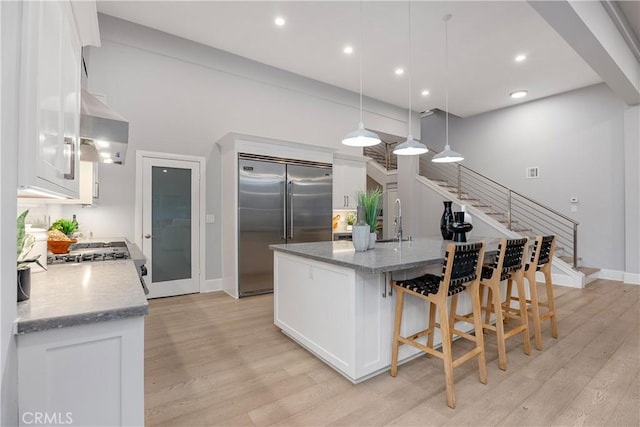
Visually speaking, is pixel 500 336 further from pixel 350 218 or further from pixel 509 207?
pixel 509 207

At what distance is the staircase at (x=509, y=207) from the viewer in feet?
19.1

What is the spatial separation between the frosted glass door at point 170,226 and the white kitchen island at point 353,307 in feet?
8.13

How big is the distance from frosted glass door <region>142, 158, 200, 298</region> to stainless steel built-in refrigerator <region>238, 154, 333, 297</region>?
0.80 meters

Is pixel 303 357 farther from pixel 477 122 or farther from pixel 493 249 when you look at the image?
pixel 477 122

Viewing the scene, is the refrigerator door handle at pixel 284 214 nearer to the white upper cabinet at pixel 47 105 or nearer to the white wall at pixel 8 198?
the white upper cabinet at pixel 47 105

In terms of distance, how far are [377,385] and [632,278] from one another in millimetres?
5872

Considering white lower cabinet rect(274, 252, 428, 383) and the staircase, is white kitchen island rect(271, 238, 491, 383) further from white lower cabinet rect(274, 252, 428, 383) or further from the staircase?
Result: the staircase

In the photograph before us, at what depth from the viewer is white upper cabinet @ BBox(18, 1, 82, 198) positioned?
936mm

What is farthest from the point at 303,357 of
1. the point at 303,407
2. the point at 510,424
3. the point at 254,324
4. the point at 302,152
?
the point at 302,152

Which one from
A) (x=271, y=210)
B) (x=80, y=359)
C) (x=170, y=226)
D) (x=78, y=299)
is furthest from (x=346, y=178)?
(x=80, y=359)

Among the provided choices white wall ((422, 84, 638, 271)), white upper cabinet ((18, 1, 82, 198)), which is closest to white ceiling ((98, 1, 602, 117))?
white wall ((422, 84, 638, 271))

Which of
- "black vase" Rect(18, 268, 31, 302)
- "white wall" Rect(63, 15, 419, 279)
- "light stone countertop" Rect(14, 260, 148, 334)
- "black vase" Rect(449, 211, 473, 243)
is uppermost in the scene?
"white wall" Rect(63, 15, 419, 279)

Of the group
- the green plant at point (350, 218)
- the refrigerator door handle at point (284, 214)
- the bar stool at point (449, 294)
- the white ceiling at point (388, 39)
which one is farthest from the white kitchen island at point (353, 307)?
the green plant at point (350, 218)

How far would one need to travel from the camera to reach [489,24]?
12.8 feet
